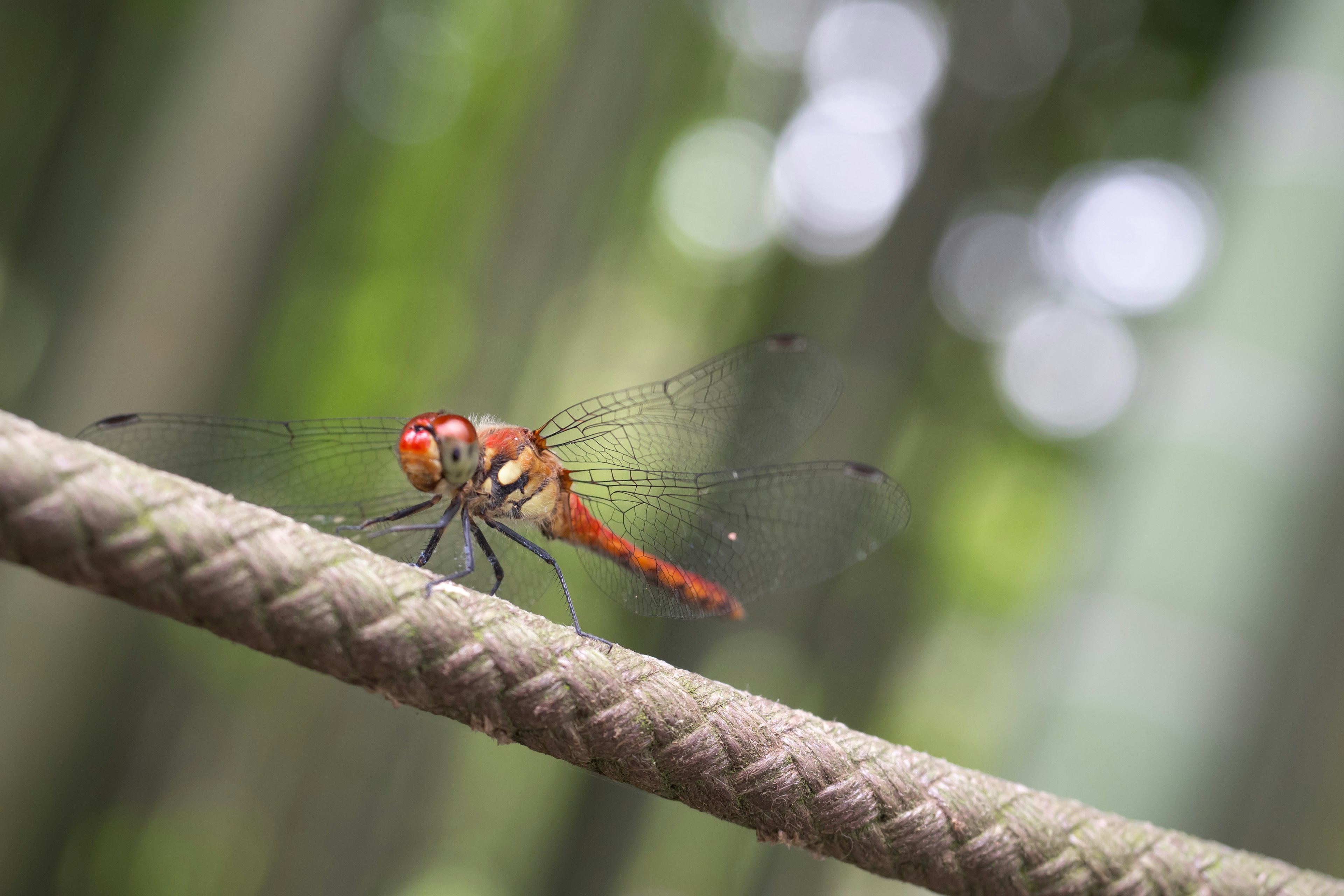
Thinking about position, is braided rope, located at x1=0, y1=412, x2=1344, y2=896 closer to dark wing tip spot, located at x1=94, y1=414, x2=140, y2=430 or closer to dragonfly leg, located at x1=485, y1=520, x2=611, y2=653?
dragonfly leg, located at x1=485, y1=520, x2=611, y2=653

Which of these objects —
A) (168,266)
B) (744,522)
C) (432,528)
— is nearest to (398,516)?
(432,528)

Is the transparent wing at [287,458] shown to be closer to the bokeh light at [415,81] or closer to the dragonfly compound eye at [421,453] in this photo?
Answer: the dragonfly compound eye at [421,453]

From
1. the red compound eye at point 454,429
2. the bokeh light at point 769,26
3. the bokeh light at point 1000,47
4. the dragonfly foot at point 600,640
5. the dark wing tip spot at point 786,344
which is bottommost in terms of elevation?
the dragonfly foot at point 600,640

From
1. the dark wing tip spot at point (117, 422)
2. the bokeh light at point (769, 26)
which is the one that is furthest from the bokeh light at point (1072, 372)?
the dark wing tip spot at point (117, 422)

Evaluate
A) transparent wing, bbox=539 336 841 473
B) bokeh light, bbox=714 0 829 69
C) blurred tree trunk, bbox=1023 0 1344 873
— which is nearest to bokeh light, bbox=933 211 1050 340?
bokeh light, bbox=714 0 829 69

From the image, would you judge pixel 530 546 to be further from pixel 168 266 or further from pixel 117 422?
pixel 168 266

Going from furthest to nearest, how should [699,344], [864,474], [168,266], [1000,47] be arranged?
[699,344] < [1000,47] < [168,266] < [864,474]

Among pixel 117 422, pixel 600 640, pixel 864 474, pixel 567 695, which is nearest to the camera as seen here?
pixel 567 695

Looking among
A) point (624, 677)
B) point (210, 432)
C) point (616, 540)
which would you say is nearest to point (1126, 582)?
point (616, 540)
